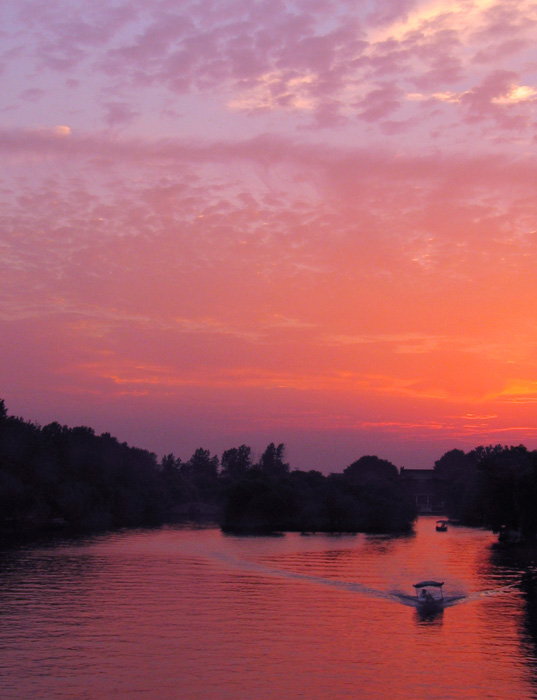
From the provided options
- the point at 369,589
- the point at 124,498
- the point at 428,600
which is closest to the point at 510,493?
the point at 369,589

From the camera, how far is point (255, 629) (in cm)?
4225

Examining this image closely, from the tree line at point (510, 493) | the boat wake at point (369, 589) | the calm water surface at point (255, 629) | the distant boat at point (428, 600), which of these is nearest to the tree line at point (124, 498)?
the tree line at point (510, 493)

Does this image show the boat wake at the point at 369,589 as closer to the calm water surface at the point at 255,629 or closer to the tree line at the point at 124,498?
the calm water surface at the point at 255,629

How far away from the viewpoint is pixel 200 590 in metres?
56.9

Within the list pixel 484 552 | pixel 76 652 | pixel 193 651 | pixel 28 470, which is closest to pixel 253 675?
pixel 193 651

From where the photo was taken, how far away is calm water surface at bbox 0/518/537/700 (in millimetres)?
31328

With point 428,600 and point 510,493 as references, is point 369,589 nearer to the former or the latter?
point 428,600

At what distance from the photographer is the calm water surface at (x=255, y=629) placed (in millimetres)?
31328

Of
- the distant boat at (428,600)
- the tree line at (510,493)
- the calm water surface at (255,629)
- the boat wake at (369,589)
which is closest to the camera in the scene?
the calm water surface at (255,629)

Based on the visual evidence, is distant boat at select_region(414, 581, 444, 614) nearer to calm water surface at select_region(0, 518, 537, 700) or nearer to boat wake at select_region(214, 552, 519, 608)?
boat wake at select_region(214, 552, 519, 608)

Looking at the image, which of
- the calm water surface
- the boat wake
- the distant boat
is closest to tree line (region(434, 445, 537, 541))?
the calm water surface

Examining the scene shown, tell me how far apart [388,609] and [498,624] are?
775cm

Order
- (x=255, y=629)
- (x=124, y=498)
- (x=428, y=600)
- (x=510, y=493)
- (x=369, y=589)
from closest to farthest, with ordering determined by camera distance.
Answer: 1. (x=255, y=629)
2. (x=428, y=600)
3. (x=369, y=589)
4. (x=510, y=493)
5. (x=124, y=498)

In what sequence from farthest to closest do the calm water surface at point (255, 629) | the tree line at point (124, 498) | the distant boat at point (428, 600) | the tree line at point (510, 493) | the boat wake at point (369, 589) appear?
the tree line at point (124, 498)
the tree line at point (510, 493)
the boat wake at point (369, 589)
the distant boat at point (428, 600)
the calm water surface at point (255, 629)
